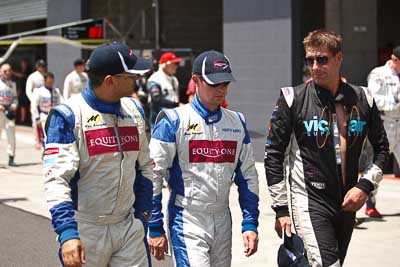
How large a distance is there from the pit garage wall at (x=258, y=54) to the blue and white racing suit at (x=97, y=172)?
359 inches

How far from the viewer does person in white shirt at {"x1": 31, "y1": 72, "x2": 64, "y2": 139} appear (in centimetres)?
1523

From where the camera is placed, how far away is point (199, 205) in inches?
188

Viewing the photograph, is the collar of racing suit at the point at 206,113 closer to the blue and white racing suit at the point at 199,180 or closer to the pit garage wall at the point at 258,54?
the blue and white racing suit at the point at 199,180

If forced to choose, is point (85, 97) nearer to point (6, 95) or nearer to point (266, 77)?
point (266, 77)

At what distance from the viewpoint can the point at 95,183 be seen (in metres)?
4.32

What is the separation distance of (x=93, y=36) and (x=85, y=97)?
1413 centimetres

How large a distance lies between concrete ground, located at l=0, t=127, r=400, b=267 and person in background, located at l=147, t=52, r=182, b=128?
5.36 feet

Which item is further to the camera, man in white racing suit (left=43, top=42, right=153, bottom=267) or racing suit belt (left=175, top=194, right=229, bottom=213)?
racing suit belt (left=175, top=194, right=229, bottom=213)

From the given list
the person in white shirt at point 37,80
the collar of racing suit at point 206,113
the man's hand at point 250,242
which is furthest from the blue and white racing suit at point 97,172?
the person in white shirt at point 37,80

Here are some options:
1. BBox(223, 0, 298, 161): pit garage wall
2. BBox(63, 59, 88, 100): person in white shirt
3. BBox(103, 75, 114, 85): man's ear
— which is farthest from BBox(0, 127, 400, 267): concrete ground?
BBox(103, 75, 114, 85): man's ear

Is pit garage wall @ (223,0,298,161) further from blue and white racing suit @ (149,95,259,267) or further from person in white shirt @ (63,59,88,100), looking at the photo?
blue and white racing suit @ (149,95,259,267)

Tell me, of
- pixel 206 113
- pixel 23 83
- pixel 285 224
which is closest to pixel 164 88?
pixel 206 113

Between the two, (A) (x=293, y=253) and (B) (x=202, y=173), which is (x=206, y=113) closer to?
(B) (x=202, y=173)

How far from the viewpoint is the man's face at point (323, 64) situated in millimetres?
4863
